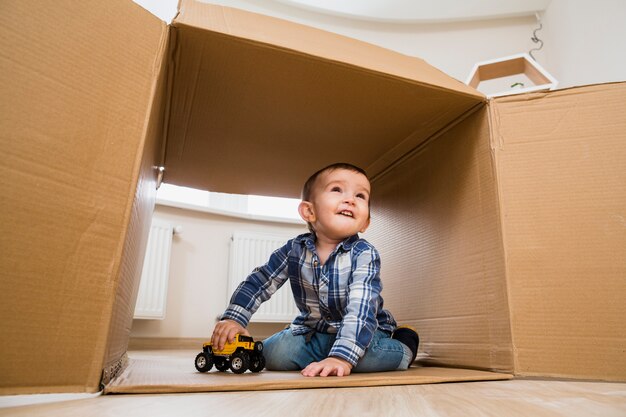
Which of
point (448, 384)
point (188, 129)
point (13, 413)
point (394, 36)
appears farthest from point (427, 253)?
point (394, 36)

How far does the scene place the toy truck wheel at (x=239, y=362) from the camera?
0.78 metres

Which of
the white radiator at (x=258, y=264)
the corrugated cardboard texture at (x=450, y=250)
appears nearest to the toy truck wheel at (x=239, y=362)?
the corrugated cardboard texture at (x=450, y=250)

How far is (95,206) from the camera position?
0.49m

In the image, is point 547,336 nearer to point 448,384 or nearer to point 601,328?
point 601,328

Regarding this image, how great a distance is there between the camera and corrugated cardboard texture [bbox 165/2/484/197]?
681 millimetres

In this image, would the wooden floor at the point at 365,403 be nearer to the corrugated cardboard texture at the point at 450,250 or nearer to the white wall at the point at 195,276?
the corrugated cardboard texture at the point at 450,250

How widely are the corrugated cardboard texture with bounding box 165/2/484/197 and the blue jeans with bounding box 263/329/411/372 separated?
1.38 feet

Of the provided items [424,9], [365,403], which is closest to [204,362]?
[365,403]

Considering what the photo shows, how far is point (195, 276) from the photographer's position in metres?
2.32

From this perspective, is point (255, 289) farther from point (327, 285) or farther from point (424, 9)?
point (424, 9)

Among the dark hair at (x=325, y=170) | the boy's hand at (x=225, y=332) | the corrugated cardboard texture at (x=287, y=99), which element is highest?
the corrugated cardboard texture at (x=287, y=99)

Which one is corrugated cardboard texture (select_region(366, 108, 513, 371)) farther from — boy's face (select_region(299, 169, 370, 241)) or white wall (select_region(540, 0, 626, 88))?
white wall (select_region(540, 0, 626, 88))

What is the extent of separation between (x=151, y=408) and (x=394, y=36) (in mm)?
2069

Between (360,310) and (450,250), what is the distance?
0.25m
